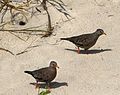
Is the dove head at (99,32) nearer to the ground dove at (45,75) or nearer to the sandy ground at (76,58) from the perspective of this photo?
the sandy ground at (76,58)

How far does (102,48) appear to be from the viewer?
384 inches

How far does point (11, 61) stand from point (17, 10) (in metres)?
1.75

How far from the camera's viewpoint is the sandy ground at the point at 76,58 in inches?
321

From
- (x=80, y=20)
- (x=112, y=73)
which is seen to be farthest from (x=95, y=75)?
(x=80, y=20)

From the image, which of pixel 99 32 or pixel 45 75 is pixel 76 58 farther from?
pixel 45 75

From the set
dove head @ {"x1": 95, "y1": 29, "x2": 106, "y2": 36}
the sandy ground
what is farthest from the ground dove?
dove head @ {"x1": 95, "y1": 29, "x2": 106, "y2": 36}

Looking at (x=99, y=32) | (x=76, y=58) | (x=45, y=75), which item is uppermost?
(x=99, y=32)

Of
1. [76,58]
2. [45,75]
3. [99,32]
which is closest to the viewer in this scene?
[45,75]

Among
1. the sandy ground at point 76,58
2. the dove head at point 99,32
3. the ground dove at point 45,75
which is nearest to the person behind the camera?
the ground dove at point 45,75

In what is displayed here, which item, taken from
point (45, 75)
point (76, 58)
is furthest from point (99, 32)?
point (45, 75)

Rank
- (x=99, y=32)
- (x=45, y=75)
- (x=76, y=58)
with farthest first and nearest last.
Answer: (x=99, y=32) → (x=76, y=58) → (x=45, y=75)

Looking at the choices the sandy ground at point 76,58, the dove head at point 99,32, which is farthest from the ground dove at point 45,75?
the dove head at point 99,32

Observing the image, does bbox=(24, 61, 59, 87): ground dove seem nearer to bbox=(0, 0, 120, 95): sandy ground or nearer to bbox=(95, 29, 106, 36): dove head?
bbox=(0, 0, 120, 95): sandy ground

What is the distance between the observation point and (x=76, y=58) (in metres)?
9.34
